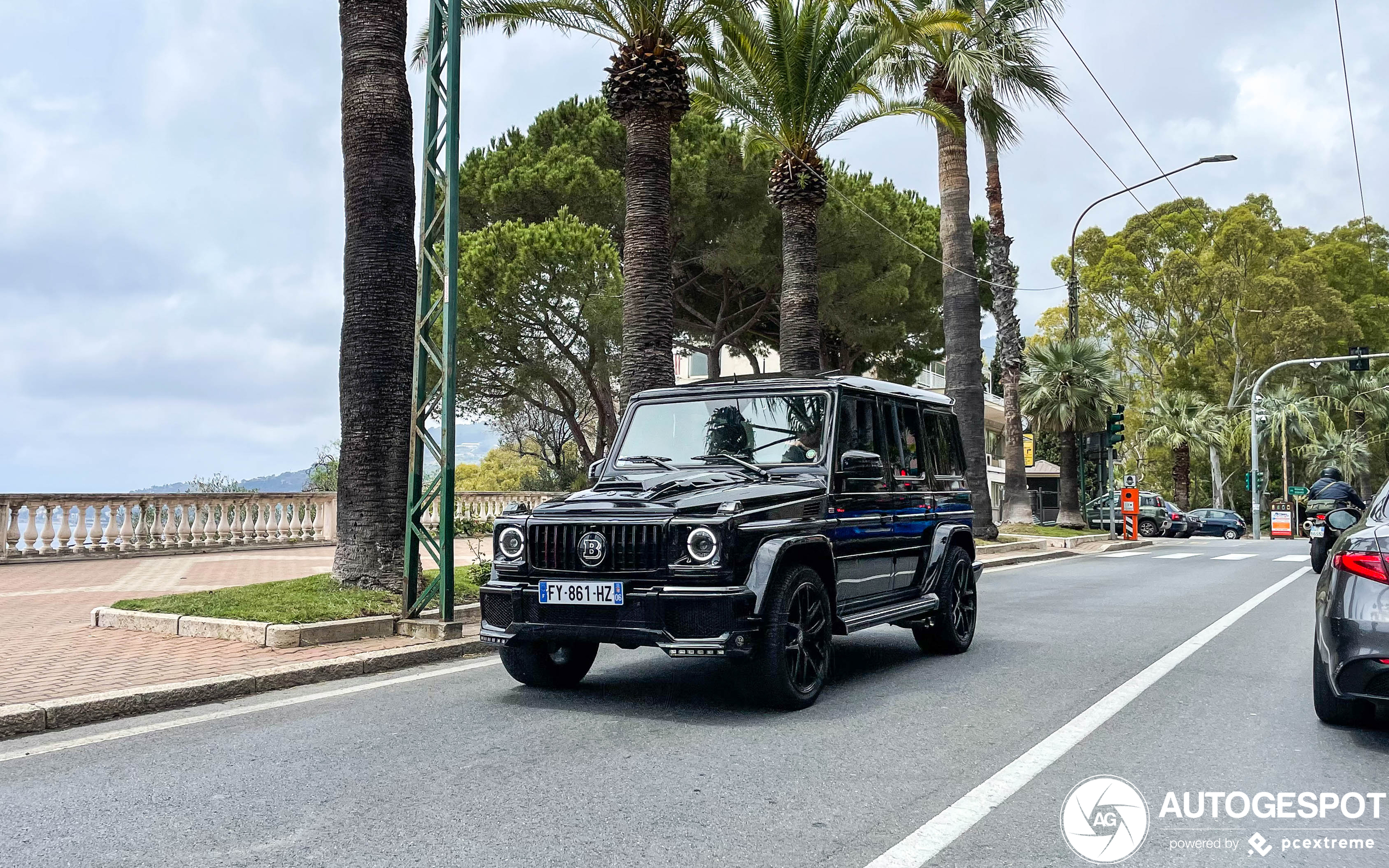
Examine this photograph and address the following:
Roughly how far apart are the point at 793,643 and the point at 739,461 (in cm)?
136

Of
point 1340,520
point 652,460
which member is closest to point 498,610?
point 652,460

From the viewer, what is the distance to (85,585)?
13.5 m

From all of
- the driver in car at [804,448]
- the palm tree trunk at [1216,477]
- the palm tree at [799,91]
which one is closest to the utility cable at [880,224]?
the palm tree at [799,91]

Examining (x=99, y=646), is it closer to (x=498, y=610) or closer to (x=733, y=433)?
(x=498, y=610)

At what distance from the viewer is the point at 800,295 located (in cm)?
1967

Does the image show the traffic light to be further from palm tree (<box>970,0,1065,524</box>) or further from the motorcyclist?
the motorcyclist

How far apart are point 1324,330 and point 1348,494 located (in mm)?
42823

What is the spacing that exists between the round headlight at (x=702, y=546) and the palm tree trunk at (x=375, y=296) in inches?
202

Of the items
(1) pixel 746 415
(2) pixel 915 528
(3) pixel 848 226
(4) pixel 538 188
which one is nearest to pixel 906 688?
(2) pixel 915 528

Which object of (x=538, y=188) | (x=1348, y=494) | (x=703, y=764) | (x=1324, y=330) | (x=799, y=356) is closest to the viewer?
(x=703, y=764)

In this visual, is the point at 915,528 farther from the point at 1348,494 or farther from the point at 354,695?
the point at 1348,494

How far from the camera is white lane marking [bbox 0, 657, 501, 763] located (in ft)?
18.5

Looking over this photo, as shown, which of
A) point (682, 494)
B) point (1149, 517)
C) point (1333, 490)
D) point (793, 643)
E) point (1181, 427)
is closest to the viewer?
point (793, 643)

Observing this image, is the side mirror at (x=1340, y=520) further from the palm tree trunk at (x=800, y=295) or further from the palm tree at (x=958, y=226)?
the palm tree at (x=958, y=226)
